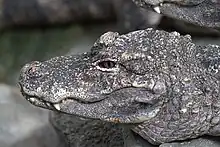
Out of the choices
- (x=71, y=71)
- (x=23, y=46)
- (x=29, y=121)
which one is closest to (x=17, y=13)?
(x=23, y=46)

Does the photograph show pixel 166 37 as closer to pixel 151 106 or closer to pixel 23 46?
pixel 151 106

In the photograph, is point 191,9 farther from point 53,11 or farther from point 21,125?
point 53,11

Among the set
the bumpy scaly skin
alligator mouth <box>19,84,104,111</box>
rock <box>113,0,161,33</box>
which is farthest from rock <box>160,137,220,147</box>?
rock <box>113,0,161,33</box>

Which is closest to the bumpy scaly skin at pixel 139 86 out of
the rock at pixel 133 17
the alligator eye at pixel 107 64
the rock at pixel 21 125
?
the alligator eye at pixel 107 64

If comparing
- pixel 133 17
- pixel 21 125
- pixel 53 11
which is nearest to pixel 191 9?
pixel 21 125

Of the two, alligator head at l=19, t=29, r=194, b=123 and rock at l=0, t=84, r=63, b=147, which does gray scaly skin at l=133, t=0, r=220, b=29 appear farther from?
rock at l=0, t=84, r=63, b=147

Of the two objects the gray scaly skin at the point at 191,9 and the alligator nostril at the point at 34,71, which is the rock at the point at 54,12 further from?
the alligator nostril at the point at 34,71
